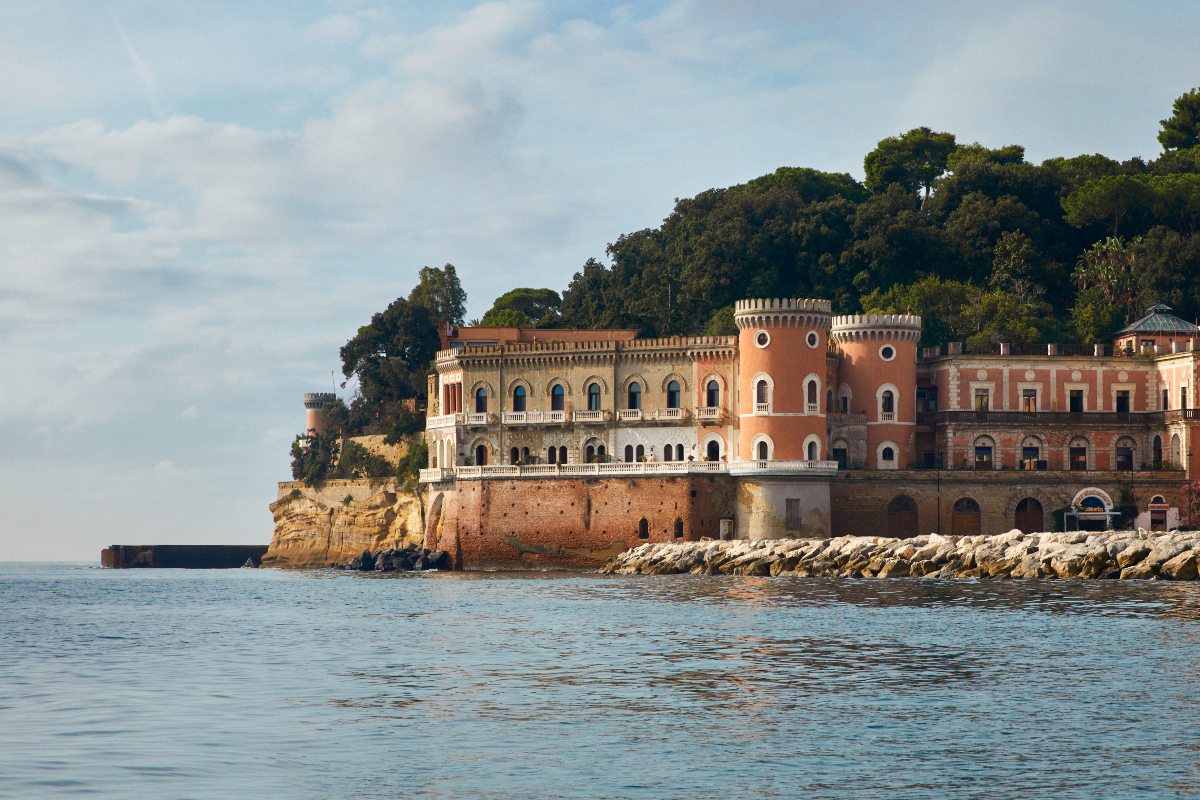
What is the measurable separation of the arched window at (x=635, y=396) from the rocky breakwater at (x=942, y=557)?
727 centimetres

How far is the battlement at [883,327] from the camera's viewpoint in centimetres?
6612

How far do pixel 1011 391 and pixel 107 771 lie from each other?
2072 inches

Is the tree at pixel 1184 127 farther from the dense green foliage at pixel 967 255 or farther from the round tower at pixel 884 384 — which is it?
the round tower at pixel 884 384

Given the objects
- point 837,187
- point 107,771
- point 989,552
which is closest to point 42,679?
point 107,771

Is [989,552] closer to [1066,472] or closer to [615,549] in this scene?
[1066,472]

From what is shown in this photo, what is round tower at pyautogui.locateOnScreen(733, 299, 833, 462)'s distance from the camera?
6350 cm

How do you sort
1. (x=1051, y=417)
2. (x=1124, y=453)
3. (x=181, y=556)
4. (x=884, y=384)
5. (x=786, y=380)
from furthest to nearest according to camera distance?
1. (x=181, y=556)
2. (x=1124, y=453)
3. (x=1051, y=417)
4. (x=884, y=384)
5. (x=786, y=380)

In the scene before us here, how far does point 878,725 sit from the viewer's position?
23250mm

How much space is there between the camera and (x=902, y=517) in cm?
6481

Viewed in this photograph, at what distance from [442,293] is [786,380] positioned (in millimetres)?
35372

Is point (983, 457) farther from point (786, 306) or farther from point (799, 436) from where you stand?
point (786, 306)

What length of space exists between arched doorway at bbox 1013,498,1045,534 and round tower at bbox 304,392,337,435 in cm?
4157

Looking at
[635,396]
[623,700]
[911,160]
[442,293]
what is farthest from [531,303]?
[623,700]

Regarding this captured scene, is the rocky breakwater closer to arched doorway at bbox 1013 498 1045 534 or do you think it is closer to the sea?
the sea
